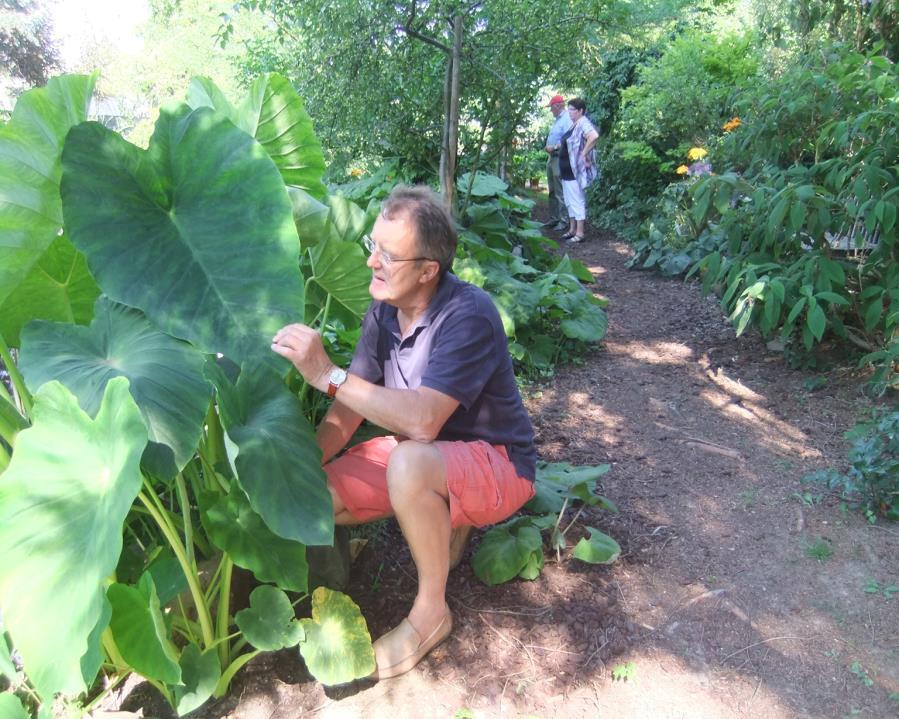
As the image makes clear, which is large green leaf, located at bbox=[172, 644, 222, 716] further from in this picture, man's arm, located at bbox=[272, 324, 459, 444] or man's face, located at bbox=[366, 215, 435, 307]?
man's face, located at bbox=[366, 215, 435, 307]

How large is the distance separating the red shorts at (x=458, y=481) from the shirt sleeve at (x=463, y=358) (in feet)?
0.43

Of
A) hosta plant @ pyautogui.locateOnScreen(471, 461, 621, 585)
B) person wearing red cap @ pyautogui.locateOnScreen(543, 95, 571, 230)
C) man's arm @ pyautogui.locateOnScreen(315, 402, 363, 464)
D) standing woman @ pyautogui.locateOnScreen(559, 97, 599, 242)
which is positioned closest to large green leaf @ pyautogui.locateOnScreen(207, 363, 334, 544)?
man's arm @ pyautogui.locateOnScreen(315, 402, 363, 464)

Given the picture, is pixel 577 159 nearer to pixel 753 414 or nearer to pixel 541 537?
pixel 753 414

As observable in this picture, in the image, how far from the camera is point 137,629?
4.55 ft

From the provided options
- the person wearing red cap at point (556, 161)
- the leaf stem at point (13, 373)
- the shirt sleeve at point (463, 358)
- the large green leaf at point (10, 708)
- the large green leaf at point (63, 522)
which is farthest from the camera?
the person wearing red cap at point (556, 161)

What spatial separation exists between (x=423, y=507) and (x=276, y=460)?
0.37m

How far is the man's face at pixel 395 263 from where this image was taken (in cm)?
172

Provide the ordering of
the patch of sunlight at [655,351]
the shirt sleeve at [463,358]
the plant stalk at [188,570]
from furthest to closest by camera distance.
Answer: the patch of sunlight at [655,351]
the shirt sleeve at [463,358]
the plant stalk at [188,570]

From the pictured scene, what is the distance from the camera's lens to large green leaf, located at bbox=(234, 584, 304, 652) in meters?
1.52

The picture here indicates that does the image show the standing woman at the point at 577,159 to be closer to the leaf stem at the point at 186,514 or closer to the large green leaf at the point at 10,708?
the leaf stem at the point at 186,514

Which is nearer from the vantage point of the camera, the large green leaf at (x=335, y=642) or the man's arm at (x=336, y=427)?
the large green leaf at (x=335, y=642)

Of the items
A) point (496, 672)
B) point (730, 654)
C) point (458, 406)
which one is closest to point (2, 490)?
point (458, 406)

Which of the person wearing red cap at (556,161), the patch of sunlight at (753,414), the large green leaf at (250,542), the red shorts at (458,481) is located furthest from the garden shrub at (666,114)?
the large green leaf at (250,542)

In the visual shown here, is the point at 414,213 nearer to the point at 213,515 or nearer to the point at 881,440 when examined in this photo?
the point at 213,515
